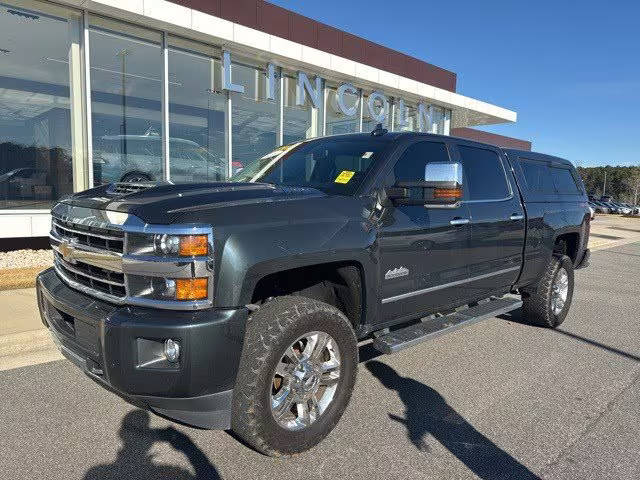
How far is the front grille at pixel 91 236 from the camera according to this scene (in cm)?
267

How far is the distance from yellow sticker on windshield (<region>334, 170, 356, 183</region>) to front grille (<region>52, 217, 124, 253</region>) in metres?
1.61

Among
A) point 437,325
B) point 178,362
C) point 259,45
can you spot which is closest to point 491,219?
point 437,325

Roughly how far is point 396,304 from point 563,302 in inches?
132

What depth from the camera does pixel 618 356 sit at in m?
4.86

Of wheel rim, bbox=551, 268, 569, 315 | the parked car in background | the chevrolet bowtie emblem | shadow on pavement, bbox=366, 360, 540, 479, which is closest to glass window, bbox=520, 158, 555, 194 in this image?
wheel rim, bbox=551, 268, 569, 315

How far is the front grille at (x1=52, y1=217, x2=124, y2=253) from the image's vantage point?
2674mm

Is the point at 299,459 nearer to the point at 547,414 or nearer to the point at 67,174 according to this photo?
the point at 547,414

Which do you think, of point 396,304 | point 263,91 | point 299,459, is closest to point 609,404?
point 396,304

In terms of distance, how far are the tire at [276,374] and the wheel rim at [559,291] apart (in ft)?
11.7

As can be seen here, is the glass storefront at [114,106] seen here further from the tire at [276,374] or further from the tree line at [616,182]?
the tree line at [616,182]

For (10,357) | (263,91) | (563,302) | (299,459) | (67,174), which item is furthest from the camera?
(263,91)

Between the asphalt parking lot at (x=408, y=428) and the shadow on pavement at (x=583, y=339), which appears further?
the shadow on pavement at (x=583, y=339)

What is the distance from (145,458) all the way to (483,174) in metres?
3.67

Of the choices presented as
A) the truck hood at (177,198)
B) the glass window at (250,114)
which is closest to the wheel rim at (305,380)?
the truck hood at (177,198)
